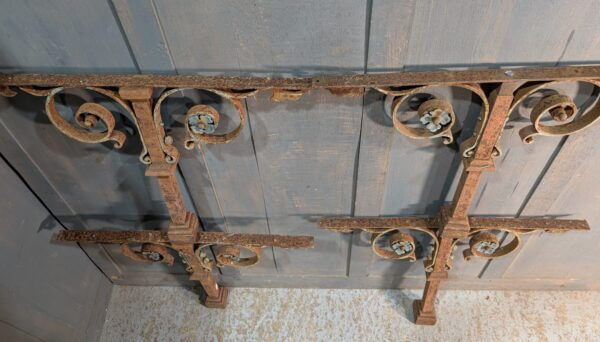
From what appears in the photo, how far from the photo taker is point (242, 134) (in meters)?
1.10

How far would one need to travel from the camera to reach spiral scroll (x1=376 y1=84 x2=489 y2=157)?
92 cm

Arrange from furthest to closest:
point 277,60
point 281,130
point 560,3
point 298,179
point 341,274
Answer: point 341,274
point 298,179
point 281,130
point 277,60
point 560,3

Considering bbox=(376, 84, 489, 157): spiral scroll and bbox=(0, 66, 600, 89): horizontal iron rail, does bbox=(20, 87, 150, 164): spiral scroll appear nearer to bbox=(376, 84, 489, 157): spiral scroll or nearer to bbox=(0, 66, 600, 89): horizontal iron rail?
bbox=(0, 66, 600, 89): horizontal iron rail

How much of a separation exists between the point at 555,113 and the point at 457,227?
0.41 metres

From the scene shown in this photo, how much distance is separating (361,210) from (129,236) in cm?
70

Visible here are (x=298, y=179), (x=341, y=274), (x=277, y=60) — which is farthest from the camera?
(x=341, y=274)

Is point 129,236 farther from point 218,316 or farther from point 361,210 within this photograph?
point 361,210

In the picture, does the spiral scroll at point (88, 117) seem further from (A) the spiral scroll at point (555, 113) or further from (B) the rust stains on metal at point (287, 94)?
(A) the spiral scroll at point (555, 113)

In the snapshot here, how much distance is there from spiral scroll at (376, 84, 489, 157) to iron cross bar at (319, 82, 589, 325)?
0.19 feet

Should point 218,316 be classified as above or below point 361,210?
below

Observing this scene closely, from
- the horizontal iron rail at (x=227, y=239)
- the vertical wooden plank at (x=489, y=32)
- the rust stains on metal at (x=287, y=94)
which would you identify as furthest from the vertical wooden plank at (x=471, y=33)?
the horizontal iron rail at (x=227, y=239)

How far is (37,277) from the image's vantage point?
53.5 inches

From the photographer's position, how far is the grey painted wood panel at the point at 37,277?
1.25 m

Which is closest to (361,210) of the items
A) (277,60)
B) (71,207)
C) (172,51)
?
(277,60)
